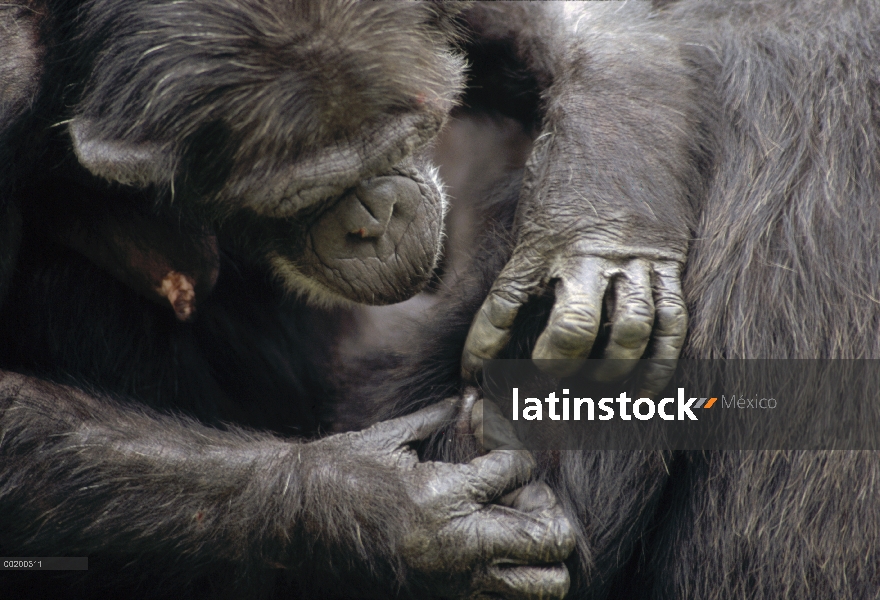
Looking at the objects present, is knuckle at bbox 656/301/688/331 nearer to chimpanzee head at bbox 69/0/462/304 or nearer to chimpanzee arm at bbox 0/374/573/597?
chimpanzee arm at bbox 0/374/573/597

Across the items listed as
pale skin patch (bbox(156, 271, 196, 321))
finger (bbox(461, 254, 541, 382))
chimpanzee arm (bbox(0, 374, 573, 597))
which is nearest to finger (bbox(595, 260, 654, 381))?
finger (bbox(461, 254, 541, 382))

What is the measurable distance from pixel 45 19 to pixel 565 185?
4.94ft

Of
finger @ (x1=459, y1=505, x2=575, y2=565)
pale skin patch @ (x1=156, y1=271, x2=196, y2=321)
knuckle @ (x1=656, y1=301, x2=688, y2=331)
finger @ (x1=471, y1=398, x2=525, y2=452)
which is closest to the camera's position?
finger @ (x1=459, y1=505, x2=575, y2=565)

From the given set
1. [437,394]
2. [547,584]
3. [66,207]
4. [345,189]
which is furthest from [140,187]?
[547,584]

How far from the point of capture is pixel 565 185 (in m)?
2.54

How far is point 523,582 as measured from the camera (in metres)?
2.21

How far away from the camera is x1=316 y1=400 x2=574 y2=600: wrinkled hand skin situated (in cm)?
221

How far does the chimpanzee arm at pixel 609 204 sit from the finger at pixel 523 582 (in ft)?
1.77

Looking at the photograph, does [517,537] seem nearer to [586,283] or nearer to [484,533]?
[484,533]

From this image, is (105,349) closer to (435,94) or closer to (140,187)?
(140,187)

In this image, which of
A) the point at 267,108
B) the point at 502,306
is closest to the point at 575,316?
the point at 502,306

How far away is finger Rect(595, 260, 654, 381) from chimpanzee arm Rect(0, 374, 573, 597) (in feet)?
1.15

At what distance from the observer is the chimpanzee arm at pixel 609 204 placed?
7.55 ft

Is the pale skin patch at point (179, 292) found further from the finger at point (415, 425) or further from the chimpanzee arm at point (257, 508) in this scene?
the finger at point (415, 425)
